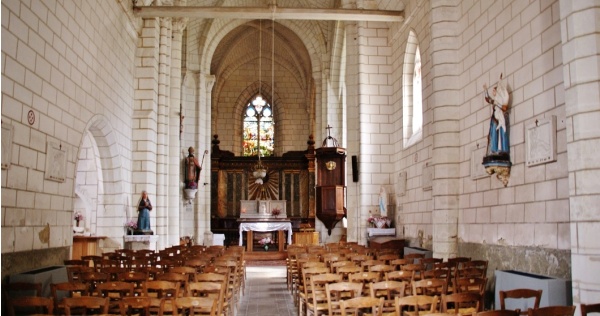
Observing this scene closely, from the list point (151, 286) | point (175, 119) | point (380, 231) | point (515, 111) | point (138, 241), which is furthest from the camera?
point (175, 119)

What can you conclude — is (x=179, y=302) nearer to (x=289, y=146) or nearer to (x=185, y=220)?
(x=185, y=220)

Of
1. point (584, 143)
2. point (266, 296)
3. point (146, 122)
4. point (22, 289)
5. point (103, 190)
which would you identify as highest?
point (146, 122)

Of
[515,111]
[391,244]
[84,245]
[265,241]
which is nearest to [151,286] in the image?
[515,111]

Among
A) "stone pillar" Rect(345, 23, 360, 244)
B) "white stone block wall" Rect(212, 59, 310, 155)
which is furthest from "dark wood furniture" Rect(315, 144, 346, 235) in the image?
"white stone block wall" Rect(212, 59, 310, 155)

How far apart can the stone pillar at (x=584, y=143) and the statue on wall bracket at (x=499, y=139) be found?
2.40 m

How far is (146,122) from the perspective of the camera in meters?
16.5

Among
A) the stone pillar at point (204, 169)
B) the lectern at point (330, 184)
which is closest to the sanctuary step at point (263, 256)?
the lectern at point (330, 184)

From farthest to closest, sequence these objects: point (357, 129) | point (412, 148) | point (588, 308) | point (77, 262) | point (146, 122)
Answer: point (357, 129), point (146, 122), point (412, 148), point (77, 262), point (588, 308)

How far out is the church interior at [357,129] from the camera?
779cm

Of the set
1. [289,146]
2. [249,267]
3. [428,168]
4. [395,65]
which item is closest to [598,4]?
[428,168]

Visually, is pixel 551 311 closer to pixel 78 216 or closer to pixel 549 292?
pixel 549 292

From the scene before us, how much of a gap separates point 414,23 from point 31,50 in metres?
9.05

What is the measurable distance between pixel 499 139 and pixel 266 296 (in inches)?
223

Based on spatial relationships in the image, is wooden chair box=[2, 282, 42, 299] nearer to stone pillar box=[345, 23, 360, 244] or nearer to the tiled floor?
the tiled floor
